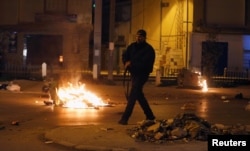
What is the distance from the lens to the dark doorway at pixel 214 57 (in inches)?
1356


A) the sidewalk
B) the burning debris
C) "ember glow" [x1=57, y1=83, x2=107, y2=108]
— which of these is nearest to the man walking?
the sidewalk

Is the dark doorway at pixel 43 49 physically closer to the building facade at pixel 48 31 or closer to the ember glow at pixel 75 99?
the building facade at pixel 48 31

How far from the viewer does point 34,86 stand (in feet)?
89.6

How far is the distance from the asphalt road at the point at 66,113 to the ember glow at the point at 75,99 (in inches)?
20.1

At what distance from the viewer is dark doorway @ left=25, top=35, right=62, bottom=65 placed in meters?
41.3

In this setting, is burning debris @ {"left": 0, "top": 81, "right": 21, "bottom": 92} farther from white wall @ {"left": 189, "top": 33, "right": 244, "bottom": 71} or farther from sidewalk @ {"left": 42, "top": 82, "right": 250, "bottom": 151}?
white wall @ {"left": 189, "top": 33, "right": 244, "bottom": 71}

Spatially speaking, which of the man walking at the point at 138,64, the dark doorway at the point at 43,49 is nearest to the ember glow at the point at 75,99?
the man walking at the point at 138,64

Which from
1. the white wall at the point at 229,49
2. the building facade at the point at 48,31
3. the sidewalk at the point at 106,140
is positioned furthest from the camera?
the white wall at the point at 229,49

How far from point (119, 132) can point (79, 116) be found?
4.11m

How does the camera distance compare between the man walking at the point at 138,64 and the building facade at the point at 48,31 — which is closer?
the man walking at the point at 138,64

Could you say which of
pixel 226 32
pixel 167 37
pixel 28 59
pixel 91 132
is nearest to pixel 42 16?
pixel 28 59

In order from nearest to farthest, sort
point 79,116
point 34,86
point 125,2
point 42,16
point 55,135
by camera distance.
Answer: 1. point 55,135
2. point 79,116
3. point 34,86
4. point 42,16
5. point 125,2

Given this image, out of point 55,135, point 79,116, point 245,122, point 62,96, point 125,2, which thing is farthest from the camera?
point 125,2

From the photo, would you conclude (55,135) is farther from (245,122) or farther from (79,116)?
(245,122)
